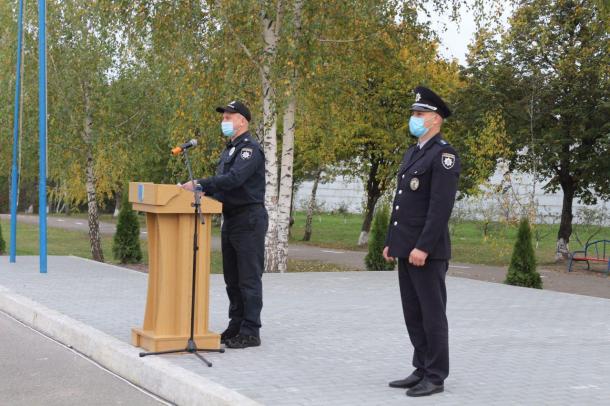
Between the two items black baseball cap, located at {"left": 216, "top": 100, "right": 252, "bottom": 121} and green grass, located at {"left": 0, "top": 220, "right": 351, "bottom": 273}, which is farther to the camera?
green grass, located at {"left": 0, "top": 220, "right": 351, "bottom": 273}

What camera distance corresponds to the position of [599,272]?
24.2 m

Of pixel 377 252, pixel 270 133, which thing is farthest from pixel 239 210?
pixel 377 252

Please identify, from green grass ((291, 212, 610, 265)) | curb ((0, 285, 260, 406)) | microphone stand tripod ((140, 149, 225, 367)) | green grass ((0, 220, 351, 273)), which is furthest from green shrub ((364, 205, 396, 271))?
microphone stand tripod ((140, 149, 225, 367))

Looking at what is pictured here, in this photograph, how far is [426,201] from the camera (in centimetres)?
656

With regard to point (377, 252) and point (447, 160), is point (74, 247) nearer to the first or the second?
point (377, 252)

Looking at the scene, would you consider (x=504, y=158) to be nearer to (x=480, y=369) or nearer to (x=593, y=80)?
(x=593, y=80)

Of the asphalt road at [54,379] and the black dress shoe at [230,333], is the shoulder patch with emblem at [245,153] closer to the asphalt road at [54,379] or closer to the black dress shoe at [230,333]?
the black dress shoe at [230,333]

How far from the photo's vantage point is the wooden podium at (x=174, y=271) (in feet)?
26.0

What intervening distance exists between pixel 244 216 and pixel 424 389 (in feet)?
8.25

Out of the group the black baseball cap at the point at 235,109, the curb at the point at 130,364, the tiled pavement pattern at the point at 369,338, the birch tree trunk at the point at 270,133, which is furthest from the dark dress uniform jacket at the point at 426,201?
the birch tree trunk at the point at 270,133

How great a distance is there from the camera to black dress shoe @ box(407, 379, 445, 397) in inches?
256

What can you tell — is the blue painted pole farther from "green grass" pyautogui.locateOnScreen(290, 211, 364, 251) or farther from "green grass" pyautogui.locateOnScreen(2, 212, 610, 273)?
"green grass" pyautogui.locateOnScreen(290, 211, 364, 251)

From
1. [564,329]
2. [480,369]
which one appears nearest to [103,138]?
[564,329]

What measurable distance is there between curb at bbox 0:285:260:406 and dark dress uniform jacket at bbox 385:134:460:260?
4.95 ft
